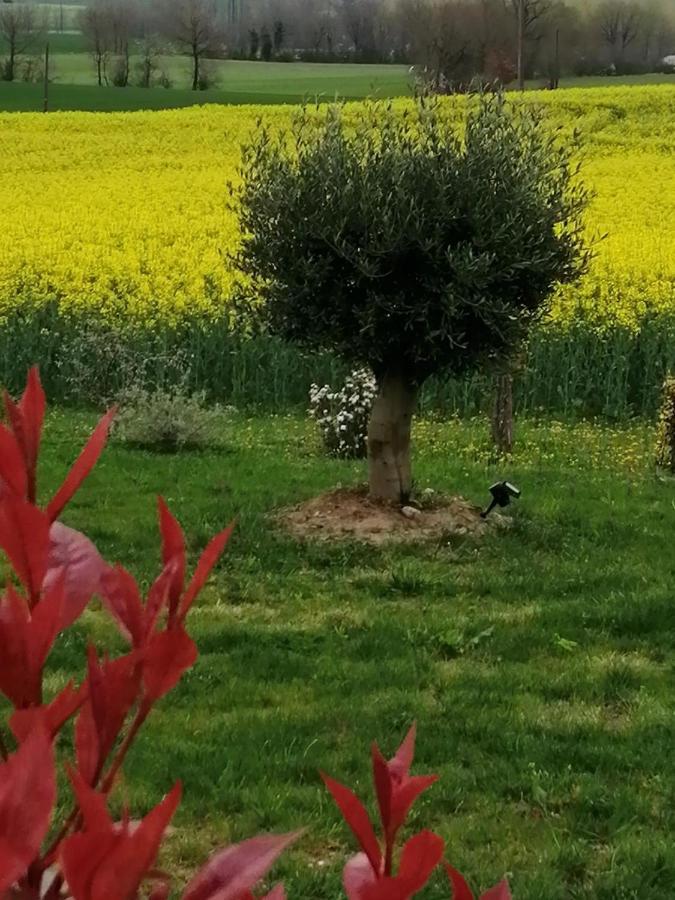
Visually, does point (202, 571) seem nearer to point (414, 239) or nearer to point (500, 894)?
point (500, 894)

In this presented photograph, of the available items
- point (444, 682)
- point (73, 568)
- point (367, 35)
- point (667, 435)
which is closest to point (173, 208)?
point (667, 435)

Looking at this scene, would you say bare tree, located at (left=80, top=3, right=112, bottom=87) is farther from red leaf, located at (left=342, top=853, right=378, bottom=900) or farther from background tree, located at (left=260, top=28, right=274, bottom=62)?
red leaf, located at (left=342, top=853, right=378, bottom=900)

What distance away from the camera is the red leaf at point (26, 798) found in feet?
2.23

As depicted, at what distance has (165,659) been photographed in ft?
2.79

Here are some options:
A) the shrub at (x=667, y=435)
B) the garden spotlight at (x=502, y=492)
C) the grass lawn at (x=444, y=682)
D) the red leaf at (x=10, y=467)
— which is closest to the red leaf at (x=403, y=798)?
the red leaf at (x=10, y=467)

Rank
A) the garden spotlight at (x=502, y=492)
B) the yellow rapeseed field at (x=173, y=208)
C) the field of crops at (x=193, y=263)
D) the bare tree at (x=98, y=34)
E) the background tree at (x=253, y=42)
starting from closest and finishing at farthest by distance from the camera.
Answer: the garden spotlight at (x=502, y=492) < the field of crops at (x=193, y=263) < the yellow rapeseed field at (x=173, y=208) < the background tree at (x=253, y=42) < the bare tree at (x=98, y=34)

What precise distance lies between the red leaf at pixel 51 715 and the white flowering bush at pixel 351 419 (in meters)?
9.74

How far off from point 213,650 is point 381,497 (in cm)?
240

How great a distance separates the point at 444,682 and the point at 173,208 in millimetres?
18478

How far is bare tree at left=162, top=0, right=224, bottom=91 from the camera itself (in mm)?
73438

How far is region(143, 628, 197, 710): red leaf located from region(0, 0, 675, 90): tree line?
33.9 meters

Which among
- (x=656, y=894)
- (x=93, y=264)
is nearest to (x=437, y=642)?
(x=656, y=894)

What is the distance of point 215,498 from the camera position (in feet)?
28.2

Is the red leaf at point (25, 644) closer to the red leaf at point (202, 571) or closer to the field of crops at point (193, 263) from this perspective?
the red leaf at point (202, 571)
